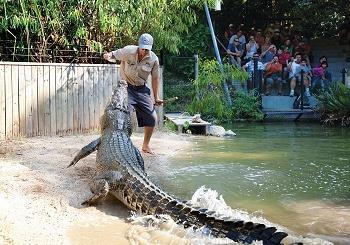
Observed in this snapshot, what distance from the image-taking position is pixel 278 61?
1534 cm

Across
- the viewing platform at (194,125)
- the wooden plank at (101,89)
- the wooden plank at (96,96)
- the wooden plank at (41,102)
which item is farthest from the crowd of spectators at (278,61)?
the wooden plank at (41,102)

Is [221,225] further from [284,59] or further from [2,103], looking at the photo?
[284,59]

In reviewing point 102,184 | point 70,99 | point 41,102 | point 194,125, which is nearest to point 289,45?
point 194,125

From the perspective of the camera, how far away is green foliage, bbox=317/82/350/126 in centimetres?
1323

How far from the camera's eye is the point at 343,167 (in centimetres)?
718

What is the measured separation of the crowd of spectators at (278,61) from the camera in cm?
1498

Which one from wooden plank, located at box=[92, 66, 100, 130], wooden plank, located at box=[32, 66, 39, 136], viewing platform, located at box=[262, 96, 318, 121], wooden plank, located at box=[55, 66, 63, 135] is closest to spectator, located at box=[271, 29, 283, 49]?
viewing platform, located at box=[262, 96, 318, 121]

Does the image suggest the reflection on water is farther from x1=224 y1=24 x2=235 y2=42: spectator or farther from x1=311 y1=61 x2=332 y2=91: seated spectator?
x1=224 y1=24 x2=235 y2=42: spectator

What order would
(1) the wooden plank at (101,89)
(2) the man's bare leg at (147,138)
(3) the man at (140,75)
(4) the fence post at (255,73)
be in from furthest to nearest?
(4) the fence post at (255,73) → (1) the wooden plank at (101,89) → (2) the man's bare leg at (147,138) → (3) the man at (140,75)

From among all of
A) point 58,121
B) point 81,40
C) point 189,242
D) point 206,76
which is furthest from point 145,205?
point 206,76

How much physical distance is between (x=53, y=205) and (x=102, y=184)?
471 millimetres

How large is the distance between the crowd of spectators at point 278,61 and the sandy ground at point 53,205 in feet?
28.0

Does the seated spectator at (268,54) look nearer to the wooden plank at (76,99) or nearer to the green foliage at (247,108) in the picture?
the green foliage at (247,108)

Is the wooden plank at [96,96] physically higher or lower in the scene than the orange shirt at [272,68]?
lower
